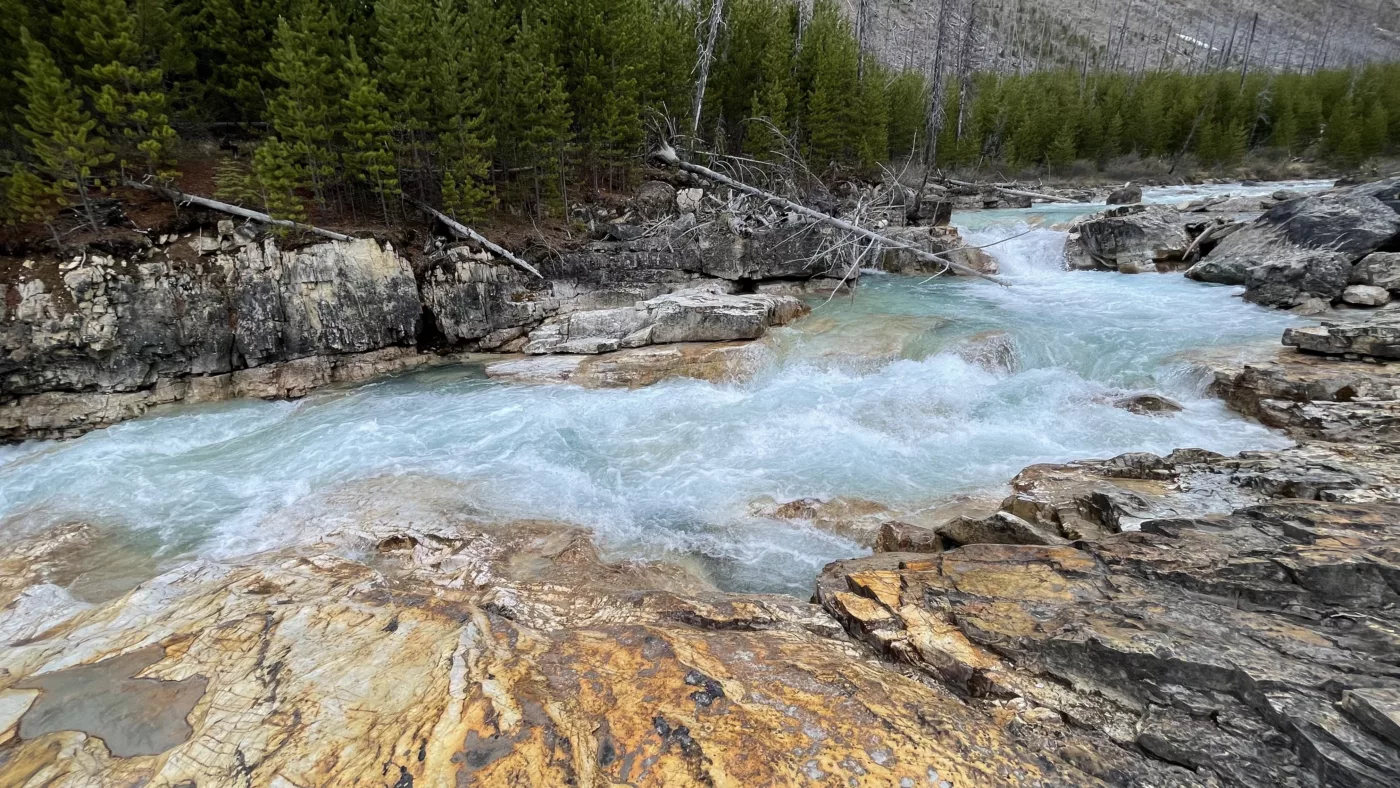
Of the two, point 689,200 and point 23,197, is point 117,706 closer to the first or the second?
point 23,197

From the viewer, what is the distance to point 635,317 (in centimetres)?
1678

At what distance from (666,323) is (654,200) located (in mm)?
8843

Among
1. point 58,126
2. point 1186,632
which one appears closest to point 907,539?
point 1186,632

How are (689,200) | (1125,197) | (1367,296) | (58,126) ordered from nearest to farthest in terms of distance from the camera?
(58,126) < (1367,296) < (689,200) < (1125,197)

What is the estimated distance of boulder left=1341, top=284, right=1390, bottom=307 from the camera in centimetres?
1410

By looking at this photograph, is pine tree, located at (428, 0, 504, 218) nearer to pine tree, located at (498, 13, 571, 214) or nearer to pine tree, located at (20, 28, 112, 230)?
pine tree, located at (498, 13, 571, 214)

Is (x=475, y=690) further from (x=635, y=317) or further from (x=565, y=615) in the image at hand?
(x=635, y=317)

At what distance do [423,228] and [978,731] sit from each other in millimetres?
19928

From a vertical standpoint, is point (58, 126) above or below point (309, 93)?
below

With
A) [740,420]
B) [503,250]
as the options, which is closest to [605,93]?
[503,250]

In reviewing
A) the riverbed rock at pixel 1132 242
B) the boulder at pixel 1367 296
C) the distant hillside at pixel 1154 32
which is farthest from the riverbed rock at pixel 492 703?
the distant hillside at pixel 1154 32

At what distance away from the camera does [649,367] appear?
48.5 feet

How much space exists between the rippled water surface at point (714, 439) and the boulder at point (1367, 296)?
159 centimetres

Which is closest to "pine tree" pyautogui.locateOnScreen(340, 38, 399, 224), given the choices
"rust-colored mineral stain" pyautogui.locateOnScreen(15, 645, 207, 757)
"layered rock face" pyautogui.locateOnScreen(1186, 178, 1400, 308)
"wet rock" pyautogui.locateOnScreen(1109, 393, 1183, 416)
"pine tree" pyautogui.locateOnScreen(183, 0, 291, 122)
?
"pine tree" pyautogui.locateOnScreen(183, 0, 291, 122)
